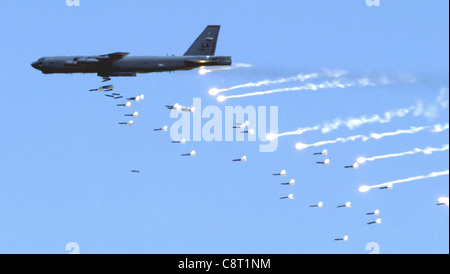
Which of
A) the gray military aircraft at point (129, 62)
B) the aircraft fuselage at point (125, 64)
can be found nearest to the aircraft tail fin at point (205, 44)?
the gray military aircraft at point (129, 62)

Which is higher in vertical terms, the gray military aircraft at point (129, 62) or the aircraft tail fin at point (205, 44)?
the aircraft tail fin at point (205, 44)

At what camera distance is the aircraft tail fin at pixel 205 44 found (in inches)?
5079

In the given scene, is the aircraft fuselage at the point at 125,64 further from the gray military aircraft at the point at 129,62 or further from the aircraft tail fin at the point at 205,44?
the aircraft tail fin at the point at 205,44

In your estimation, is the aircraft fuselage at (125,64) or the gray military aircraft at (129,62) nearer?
the aircraft fuselage at (125,64)

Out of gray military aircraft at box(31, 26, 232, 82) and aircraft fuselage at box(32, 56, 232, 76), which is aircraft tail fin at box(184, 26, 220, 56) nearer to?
gray military aircraft at box(31, 26, 232, 82)

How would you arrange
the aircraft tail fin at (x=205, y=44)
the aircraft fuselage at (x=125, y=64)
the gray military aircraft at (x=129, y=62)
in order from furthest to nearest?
the aircraft tail fin at (x=205, y=44)
the gray military aircraft at (x=129, y=62)
the aircraft fuselage at (x=125, y=64)

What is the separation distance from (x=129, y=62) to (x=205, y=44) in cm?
734

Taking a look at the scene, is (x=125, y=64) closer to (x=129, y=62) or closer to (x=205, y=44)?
(x=129, y=62)

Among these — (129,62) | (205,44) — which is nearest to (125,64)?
(129,62)

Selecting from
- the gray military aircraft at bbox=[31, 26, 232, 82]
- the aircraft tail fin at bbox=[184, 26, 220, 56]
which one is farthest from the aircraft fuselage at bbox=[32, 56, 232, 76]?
the aircraft tail fin at bbox=[184, 26, 220, 56]
